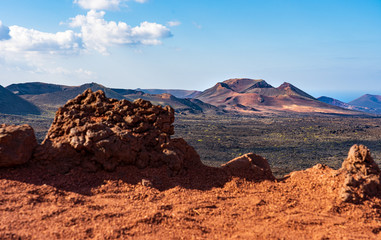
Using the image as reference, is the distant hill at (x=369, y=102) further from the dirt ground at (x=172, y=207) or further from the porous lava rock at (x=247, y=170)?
the dirt ground at (x=172, y=207)

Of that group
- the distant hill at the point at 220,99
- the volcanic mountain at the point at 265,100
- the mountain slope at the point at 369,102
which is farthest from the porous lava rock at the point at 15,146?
the mountain slope at the point at 369,102

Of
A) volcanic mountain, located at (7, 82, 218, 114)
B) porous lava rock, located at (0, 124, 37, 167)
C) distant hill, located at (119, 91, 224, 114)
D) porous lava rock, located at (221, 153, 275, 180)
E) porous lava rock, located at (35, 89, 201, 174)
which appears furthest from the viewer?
distant hill, located at (119, 91, 224, 114)

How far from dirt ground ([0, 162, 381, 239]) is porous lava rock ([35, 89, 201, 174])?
1.13 feet

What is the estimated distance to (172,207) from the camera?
19.5 ft

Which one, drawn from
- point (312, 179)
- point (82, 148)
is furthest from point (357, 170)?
point (82, 148)

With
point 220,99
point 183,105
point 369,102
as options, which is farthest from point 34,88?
point 369,102

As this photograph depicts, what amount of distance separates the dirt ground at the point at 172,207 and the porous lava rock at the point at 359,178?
204mm

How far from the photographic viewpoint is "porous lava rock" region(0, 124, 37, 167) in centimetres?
636

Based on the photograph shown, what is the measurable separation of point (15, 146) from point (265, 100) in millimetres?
94830

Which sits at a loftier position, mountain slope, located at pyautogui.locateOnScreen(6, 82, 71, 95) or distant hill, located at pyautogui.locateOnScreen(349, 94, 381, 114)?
distant hill, located at pyautogui.locateOnScreen(349, 94, 381, 114)

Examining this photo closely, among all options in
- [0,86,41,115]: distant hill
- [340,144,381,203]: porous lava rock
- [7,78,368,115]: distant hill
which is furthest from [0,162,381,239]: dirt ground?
[7,78,368,115]: distant hill

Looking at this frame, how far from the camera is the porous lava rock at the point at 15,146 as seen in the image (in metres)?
6.36

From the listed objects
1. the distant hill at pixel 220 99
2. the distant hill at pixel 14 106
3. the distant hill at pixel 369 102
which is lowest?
the distant hill at pixel 14 106

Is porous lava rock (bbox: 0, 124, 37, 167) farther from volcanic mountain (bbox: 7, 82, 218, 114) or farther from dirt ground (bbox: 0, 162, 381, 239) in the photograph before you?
volcanic mountain (bbox: 7, 82, 218, 114)
